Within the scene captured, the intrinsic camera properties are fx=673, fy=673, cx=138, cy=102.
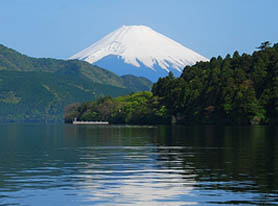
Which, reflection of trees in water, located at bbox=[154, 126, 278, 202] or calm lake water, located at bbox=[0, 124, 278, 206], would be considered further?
reflection of trees in water, located at bbox=[154, 126, 278, 202]

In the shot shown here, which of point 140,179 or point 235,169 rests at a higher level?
point 235,169

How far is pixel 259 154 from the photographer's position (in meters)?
59.8

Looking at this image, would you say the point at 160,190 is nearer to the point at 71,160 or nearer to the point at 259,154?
the point at 71,160

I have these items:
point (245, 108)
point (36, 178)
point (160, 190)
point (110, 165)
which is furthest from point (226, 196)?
point (245, 108)

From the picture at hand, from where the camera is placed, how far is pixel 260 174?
41406mm

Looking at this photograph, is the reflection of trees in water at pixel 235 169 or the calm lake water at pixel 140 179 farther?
the reflection of trees in water at pixel 235 169

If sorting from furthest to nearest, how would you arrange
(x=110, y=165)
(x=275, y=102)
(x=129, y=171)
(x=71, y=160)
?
(x=275, y=102) < (x=71, y=160) < (x=110, y=165) < (x=129, y=171)

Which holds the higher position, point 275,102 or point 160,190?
point 275,102

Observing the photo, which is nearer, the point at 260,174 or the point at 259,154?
the point at 260,174

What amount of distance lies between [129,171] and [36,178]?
281 inches

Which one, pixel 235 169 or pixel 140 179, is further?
pixel 235 169

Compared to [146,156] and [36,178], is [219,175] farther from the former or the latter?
[146,156]

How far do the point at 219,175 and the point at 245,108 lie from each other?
515ft

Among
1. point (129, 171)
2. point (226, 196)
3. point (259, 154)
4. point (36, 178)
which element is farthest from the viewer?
point (259, 154)
